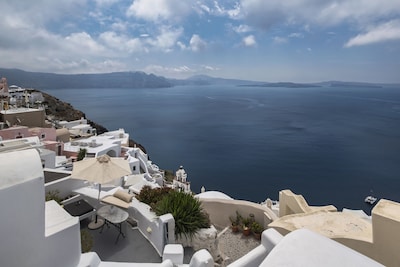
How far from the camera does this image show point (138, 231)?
20.7 feet

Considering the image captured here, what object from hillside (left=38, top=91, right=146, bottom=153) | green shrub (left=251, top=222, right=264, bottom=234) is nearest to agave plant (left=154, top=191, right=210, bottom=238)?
green shrub (left=251, top=222, right=264, bottom=234)

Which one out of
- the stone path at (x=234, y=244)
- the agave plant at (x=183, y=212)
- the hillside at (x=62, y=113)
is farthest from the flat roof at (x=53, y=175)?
the hillside at (x=62, y=113)

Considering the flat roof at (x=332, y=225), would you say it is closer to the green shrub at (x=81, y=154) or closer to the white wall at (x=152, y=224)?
the white wall at (x=152, y=224)

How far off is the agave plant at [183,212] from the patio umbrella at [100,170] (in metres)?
1.65

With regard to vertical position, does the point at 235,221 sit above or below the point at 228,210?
below

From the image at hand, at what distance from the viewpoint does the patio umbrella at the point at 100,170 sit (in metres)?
6.79

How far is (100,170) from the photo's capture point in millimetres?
7078

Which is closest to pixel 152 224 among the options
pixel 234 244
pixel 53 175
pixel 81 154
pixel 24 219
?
pixel 24 219

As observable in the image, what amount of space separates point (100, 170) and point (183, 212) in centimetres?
260

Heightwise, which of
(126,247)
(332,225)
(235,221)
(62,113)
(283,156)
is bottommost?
(283,156)

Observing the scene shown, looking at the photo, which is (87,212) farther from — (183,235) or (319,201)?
(319,201)

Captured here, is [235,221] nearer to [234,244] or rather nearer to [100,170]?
[234,244]

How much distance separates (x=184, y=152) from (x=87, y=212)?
165ft

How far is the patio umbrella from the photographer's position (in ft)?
22.3
